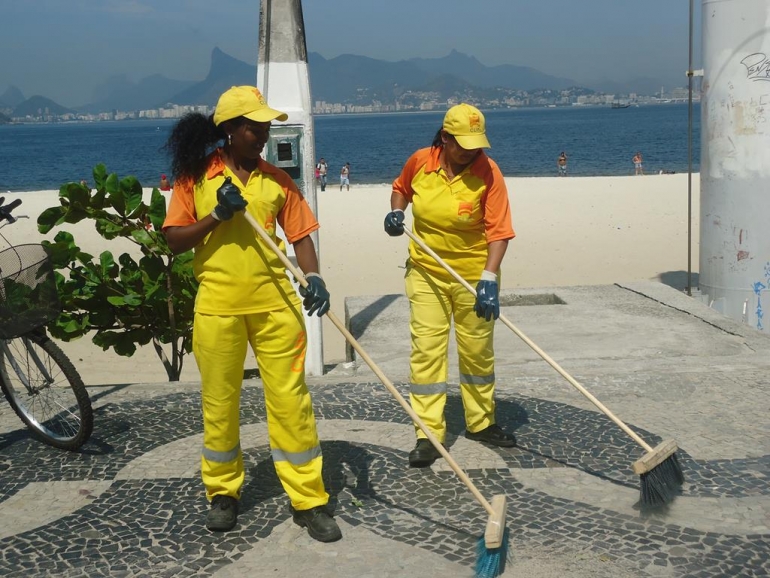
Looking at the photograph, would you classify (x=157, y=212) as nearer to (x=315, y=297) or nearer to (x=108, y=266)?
(x=108, y=266)

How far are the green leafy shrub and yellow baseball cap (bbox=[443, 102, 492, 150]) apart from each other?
2.90 meters

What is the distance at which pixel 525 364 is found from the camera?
7.39 metres

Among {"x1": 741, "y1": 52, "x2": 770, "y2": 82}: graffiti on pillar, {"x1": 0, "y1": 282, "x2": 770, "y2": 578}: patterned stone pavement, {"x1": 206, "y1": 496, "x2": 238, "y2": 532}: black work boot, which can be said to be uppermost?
{"x1": 741, "y1": 52, "x2": 770, "y2": 82}: graffiti on pillar

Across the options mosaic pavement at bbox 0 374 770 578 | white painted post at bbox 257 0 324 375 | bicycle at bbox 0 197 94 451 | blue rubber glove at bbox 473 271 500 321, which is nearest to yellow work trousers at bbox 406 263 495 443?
blue rubber glove at bbox 473 271 500 321

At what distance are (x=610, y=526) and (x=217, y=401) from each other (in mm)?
1914

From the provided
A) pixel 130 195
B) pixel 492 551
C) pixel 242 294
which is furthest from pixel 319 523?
pixel 130 195

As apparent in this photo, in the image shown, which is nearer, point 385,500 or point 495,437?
point 385,500

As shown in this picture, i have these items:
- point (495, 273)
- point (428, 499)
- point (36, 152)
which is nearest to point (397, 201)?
point (495, 273)

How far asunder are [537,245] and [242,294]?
13.9m

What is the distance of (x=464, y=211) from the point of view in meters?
5.22

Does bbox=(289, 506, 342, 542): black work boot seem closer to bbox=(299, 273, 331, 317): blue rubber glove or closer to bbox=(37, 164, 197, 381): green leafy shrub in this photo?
bbox=(299, 273, 331, 317): blue rubber glove

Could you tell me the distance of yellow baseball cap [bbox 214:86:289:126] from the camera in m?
4.24

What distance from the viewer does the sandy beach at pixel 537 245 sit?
11.7 m

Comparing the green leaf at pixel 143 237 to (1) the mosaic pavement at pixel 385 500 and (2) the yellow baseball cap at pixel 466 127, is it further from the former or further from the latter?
(2) the yellow baseball cap at pixel 466 127
